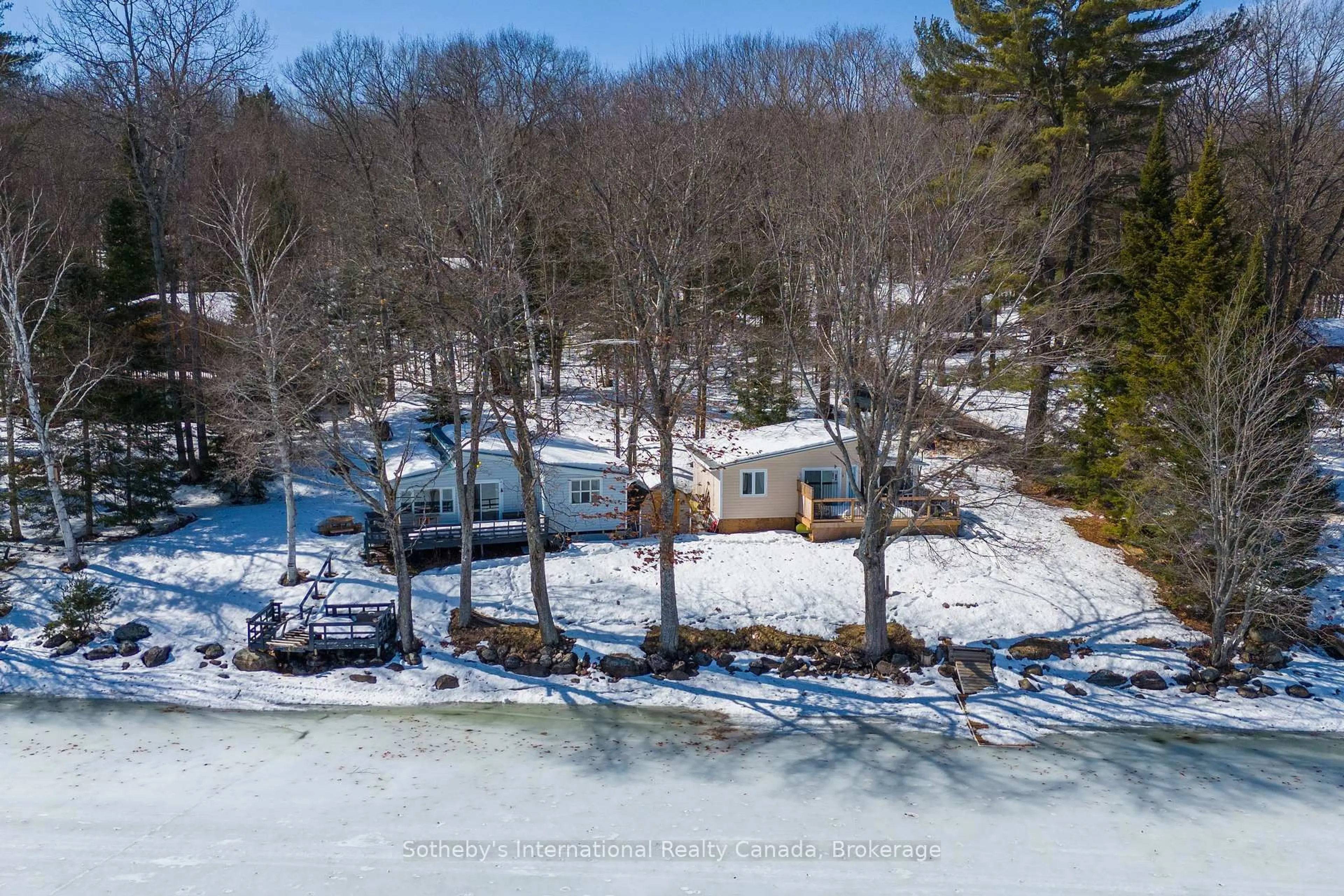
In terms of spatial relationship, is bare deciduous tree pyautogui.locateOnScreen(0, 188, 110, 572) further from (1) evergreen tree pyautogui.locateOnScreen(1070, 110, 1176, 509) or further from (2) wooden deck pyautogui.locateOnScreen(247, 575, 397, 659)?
(1) evergreen tree pyautogui.locateOnScreen(1070, 110, 1176, 509)

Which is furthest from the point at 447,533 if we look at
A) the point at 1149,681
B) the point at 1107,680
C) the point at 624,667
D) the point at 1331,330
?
the point at 1331,330

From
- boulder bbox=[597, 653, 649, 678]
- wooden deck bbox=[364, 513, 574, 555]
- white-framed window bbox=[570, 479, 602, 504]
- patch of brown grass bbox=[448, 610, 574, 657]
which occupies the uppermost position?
white-framed window bbox=[570, 479, 602, 504]

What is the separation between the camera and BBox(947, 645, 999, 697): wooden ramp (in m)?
15.1

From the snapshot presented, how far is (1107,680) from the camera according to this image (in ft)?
50.4

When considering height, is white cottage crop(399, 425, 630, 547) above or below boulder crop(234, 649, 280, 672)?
above

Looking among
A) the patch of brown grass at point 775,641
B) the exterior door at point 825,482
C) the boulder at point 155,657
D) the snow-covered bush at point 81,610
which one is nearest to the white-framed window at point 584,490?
the exterior door at point 825,482

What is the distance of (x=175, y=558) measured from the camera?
1955 centimetres

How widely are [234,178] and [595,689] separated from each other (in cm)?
2284

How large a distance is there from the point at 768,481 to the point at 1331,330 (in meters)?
29.0

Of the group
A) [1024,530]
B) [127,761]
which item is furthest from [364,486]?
[1024,530]

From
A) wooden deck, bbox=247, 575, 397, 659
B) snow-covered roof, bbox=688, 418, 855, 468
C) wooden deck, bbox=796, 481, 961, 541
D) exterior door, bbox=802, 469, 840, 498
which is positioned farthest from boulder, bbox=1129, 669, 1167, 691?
wooden deck, bbox=247, 575, 397, 659

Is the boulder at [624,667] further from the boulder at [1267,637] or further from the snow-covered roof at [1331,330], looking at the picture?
the snow-covered roof at [1331,330]

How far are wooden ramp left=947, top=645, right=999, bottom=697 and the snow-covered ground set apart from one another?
23 centimetres

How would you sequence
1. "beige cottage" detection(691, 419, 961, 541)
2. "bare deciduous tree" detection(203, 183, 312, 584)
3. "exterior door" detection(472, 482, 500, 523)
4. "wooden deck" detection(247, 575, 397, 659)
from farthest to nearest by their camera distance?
"exterior door" detection(472, 482, 500, 523)
"beige cottage" detection(691, 419, 961, 541)
"bare deciduous tree" detection(203, 183, 312, 584)
"wooden deck" detection(247, 575, 397, 659)
